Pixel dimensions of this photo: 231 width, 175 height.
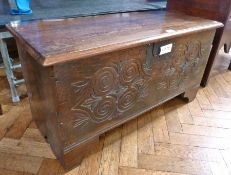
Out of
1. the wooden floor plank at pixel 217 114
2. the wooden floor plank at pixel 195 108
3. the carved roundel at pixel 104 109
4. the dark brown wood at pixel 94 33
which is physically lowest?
the wooden floor plank at pixel 217 114

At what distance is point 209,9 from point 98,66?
0.98m

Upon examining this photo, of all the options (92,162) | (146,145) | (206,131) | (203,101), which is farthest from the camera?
(203,101)

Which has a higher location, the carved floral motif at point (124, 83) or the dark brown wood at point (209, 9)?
the dark brown wood at point (209, 9)

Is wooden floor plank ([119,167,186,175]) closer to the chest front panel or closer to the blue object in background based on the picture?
the chest front panel

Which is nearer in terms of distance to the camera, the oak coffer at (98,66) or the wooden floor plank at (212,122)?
the oak coffer at (98,66)

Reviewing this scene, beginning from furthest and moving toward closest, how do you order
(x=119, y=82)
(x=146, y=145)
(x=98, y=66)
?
(x=146, y=145)
(x=119, y=82)
(x=98, y=66)

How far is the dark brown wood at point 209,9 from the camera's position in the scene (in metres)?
1.30

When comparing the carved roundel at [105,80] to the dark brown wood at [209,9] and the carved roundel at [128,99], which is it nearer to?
the carved roundel at [128,99]

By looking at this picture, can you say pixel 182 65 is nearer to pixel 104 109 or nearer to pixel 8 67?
pixel 104 109

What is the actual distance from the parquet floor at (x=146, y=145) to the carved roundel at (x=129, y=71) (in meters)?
0.37

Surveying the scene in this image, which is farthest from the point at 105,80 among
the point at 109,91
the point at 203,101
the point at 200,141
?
the point at 203,101

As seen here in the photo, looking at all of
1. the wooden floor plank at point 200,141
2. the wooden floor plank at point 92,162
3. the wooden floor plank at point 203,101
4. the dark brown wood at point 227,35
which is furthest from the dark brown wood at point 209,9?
the wooden floor plank at point 92,162

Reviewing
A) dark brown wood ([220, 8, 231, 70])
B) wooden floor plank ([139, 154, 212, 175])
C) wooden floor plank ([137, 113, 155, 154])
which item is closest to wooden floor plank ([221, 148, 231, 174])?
wooden floor plank ([139, 154, 212, 175])

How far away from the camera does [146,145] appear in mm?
1063
